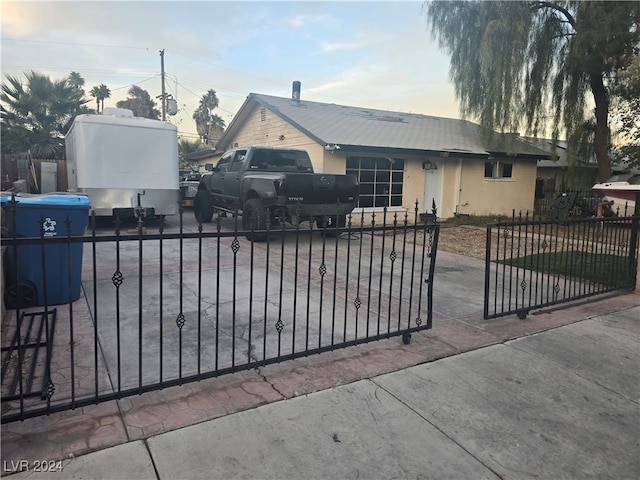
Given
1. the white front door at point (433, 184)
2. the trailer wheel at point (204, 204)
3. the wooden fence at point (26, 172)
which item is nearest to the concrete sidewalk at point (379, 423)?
the trailer wheel at point (204, 204)

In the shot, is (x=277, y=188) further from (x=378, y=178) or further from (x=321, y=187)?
(x=378, y=178)

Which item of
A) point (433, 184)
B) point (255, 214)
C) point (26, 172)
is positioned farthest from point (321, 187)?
point (26, 172)

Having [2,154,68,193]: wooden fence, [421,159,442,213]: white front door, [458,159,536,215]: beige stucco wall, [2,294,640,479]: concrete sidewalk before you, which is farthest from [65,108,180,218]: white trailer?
[458,159,536,215]: beige stucco wall

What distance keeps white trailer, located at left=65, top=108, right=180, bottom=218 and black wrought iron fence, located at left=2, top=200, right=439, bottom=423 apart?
3059 millimetres

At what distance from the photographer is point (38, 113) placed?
61.9 ft

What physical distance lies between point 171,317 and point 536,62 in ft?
54.0

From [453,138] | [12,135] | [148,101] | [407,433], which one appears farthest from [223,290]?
[148,101]

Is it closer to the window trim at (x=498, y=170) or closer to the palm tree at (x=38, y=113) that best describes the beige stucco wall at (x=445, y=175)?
the window trim at (x=498, y=170)

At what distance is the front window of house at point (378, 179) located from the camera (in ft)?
45.7

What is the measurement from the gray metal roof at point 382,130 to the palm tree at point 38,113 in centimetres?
791

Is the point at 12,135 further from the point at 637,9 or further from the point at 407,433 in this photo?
the point at 637,9

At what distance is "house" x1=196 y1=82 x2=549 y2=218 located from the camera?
13727 millimetres

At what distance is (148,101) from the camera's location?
44.3 metres

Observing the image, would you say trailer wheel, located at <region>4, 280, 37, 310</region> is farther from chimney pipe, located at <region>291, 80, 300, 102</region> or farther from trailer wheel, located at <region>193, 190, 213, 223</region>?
chimney pipe, located at <region>291, 80, 300, 102</region>
